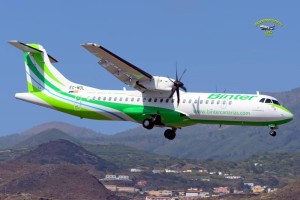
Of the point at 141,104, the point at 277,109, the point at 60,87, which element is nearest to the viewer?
the point at 277,109

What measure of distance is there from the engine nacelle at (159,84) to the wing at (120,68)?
0.89 feet

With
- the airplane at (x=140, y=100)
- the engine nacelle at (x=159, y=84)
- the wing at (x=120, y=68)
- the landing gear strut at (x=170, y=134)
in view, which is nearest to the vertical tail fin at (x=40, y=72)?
the airplane at (x=140, y=100)

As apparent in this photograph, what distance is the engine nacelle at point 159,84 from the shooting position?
6675 cm

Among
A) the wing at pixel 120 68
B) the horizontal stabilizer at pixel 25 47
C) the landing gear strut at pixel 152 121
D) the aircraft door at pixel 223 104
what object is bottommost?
the landing gear strut at pixel 152 121

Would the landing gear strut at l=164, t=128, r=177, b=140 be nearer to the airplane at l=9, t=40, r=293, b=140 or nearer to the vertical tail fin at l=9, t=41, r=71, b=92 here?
the airplane at l=9, t=40, r=293, b=140

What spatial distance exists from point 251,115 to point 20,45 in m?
23.4

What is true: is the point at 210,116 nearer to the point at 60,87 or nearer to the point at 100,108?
the point at 100,108

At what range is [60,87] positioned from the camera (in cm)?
7381

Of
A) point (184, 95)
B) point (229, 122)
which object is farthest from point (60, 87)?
point (229, 122)

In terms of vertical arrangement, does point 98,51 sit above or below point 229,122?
above

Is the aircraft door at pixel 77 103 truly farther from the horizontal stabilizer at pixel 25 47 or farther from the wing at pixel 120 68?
the horizontal stabilizer at pixel 25 47

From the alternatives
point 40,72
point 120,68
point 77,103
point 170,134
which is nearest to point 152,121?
point 170,134

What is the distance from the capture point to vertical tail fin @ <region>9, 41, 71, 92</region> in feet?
245

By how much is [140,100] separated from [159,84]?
2.66 metres
